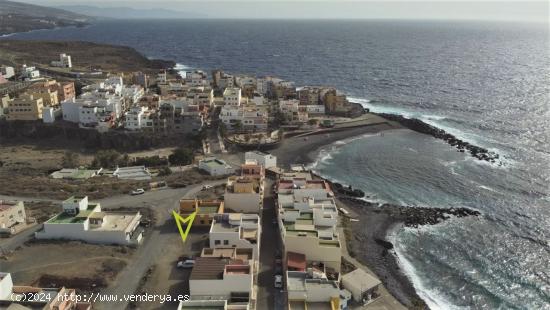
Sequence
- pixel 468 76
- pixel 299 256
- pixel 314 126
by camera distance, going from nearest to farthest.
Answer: pixel 299 256
pixel 314 126
pixel 468 76

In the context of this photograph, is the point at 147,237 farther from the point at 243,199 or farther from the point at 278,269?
the point at 278,269

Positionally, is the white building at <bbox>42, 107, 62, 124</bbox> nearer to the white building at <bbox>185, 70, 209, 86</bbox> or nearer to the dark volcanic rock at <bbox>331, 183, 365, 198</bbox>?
the white building at <bbox>185, 70, 209, 86</bbox>

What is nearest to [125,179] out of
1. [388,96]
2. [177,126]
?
[177,126]

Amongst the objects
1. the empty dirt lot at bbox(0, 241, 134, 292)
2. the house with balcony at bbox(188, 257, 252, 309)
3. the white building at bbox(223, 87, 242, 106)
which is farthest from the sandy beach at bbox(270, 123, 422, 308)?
the empty dirt lot at bbox(0, 241, 134, 292)

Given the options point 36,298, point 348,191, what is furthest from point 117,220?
point 348,191

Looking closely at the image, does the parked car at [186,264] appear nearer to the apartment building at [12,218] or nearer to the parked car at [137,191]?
the parked car at [137,191]

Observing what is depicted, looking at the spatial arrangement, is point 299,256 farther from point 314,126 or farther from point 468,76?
point 468,76

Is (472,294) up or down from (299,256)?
down
